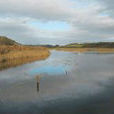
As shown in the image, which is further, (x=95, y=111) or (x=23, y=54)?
(x=23, y=54)

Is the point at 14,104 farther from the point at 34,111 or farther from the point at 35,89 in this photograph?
the point at 35,89

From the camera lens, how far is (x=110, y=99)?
11.1 m

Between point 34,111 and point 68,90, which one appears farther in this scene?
point 68,90

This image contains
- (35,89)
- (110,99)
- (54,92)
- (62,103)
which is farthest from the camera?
(35,89)

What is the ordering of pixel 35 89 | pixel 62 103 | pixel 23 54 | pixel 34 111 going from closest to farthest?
pixel 34 111 < pixel 62 103 < pixel 35 89 < pixel 23 54

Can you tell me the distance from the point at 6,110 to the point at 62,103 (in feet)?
11.1

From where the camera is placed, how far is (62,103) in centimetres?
1027

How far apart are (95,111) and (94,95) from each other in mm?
2759

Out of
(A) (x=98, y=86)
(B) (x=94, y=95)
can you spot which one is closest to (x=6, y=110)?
(B) (x=94, y=95)

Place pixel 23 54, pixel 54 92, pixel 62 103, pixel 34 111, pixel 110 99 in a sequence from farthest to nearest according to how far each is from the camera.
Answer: pixel 23 54 < pixel 54 92 < pixel 110 99 < pixel 62 103 < pixel 34 111

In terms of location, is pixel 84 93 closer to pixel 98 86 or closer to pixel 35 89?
pixel 98 86

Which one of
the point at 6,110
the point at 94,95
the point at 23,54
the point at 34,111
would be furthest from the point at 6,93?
the point at 23,54

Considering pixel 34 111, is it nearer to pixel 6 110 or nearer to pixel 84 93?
pixel 6 110

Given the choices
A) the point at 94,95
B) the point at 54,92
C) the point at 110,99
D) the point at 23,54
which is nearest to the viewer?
the point at 110,99
